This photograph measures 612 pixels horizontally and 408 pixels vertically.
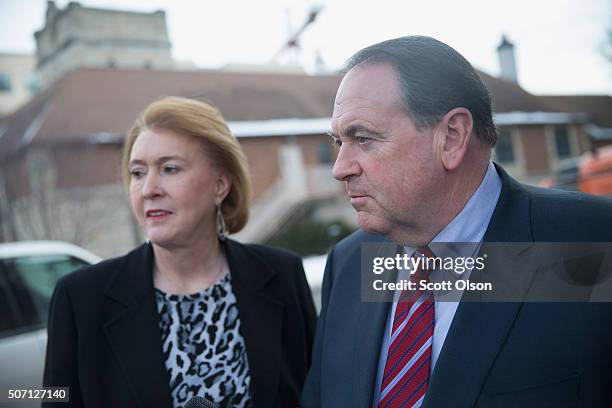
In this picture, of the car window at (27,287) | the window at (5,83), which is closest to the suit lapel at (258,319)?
the car window at (27,287)

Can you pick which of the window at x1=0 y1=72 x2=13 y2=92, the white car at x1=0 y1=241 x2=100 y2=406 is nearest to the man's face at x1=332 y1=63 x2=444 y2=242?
the white car at x1=0 y1=241 x2=100 y2=406

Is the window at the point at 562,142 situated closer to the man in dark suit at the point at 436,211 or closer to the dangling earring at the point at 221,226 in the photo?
the dangling earring at the point at 221,226

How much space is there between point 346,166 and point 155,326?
1.10 metres

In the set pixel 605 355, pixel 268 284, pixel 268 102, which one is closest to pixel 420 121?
pixel 605 355

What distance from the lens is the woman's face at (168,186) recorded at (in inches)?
84.4

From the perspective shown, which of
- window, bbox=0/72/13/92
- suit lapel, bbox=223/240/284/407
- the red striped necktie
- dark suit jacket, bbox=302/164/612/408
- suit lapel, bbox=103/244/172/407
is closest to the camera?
dark suit jacket, bbox=302/164/612/408

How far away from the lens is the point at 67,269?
3576 mm

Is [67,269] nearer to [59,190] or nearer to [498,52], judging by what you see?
[498,52]

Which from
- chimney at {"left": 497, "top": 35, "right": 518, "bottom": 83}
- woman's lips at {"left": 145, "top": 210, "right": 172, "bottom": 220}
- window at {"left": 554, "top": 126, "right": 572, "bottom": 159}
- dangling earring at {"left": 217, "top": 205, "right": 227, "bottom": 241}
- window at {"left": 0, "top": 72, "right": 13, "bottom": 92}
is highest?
window at {"left": 0, "top": 72, "right": 13, "bottom": 92}

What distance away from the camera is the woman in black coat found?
6.52 feet

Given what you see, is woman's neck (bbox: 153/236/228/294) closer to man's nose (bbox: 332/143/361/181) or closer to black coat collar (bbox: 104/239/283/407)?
black coat collar (bbox: 104/239/283/407)

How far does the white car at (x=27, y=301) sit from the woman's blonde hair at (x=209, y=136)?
1.51m

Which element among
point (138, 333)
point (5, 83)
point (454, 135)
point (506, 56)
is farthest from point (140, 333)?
point (5, 83)

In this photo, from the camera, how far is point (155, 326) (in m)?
2.07
